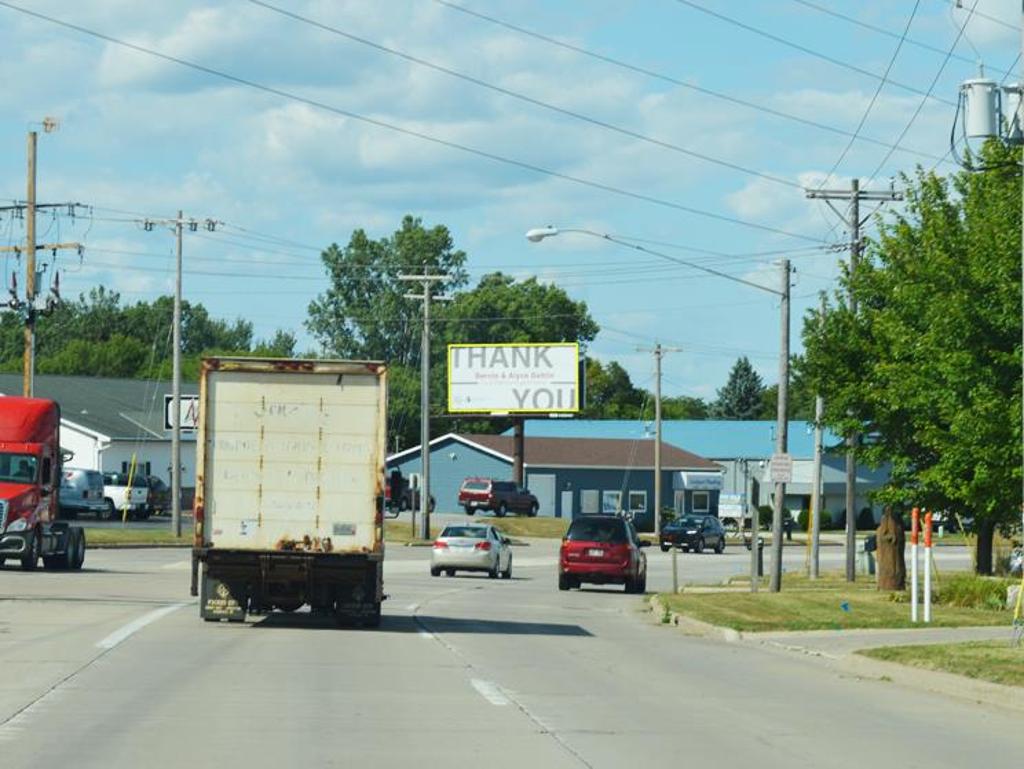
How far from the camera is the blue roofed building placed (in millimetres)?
107312

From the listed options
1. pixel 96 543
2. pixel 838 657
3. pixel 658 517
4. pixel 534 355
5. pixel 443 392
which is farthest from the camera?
pixel 443 392

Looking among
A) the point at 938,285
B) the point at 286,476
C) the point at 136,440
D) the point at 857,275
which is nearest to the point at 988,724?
the point at 286,476

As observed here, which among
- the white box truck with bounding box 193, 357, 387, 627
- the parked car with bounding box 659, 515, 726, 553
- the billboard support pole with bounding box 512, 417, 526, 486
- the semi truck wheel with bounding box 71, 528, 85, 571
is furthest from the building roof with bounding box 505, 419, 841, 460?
the white box truck with bounding box 193, 357, 387, 627

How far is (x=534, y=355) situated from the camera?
94625 millimetres

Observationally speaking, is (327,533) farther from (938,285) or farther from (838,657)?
(938,285)

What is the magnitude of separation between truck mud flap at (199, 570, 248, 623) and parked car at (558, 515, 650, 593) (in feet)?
54.7

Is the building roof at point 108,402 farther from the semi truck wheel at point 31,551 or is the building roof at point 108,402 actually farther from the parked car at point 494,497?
the semi truck wheel at point 31,551

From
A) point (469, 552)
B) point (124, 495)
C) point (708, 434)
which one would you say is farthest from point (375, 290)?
point (469, 552)

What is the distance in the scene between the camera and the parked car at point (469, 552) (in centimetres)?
4569

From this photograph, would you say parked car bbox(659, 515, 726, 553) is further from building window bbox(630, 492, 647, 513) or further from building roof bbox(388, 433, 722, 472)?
building window bbox(630, 492, 647, 513)

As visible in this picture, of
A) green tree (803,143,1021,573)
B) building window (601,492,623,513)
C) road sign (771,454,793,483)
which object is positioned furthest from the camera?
building window (601,492,623,513)

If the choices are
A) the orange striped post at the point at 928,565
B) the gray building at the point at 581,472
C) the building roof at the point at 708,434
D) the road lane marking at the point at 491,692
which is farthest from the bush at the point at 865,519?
the road lane marking at the point at 491,692

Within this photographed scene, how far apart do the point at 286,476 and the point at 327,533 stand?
0.91m

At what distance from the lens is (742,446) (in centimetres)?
11562
